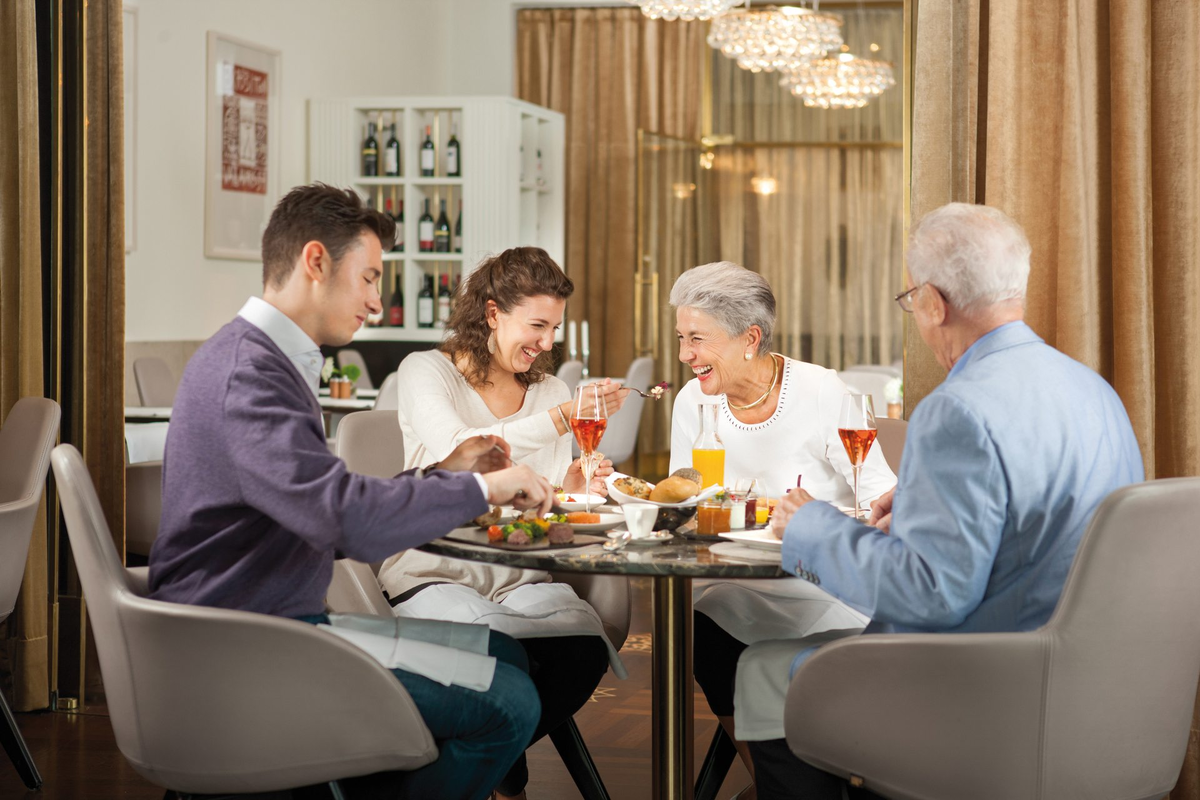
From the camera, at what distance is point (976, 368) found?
1747 mm

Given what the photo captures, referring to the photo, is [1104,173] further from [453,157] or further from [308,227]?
[453,157]

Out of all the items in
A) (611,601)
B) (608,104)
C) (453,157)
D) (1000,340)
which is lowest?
(611,601)

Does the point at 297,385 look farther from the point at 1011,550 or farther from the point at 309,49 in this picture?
the point at 309,49

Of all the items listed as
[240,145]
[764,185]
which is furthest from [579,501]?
[764,185]

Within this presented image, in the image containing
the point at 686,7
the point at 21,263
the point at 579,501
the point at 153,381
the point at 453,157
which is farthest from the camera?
the point at 453,157

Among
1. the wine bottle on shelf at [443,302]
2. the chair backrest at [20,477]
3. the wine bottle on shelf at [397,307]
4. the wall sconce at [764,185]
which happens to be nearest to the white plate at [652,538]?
the chair backrest at [20,477]

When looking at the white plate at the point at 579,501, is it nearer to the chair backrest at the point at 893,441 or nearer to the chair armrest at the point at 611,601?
the chair armrest at the point at 611,601

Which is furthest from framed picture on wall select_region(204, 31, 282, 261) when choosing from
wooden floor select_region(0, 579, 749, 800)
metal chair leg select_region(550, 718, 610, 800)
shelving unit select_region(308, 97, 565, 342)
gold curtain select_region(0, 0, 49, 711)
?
A: metal chair leg select_region(550, 718, 610, 800)

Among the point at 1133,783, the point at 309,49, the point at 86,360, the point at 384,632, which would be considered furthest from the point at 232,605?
the point at 309,49

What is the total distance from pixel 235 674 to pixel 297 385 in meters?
0.43

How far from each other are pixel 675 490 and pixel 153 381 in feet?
15.5

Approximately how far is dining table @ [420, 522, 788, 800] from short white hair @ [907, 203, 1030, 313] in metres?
0.48

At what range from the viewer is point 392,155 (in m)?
8.03

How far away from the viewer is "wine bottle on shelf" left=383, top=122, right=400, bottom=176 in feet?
26.4
